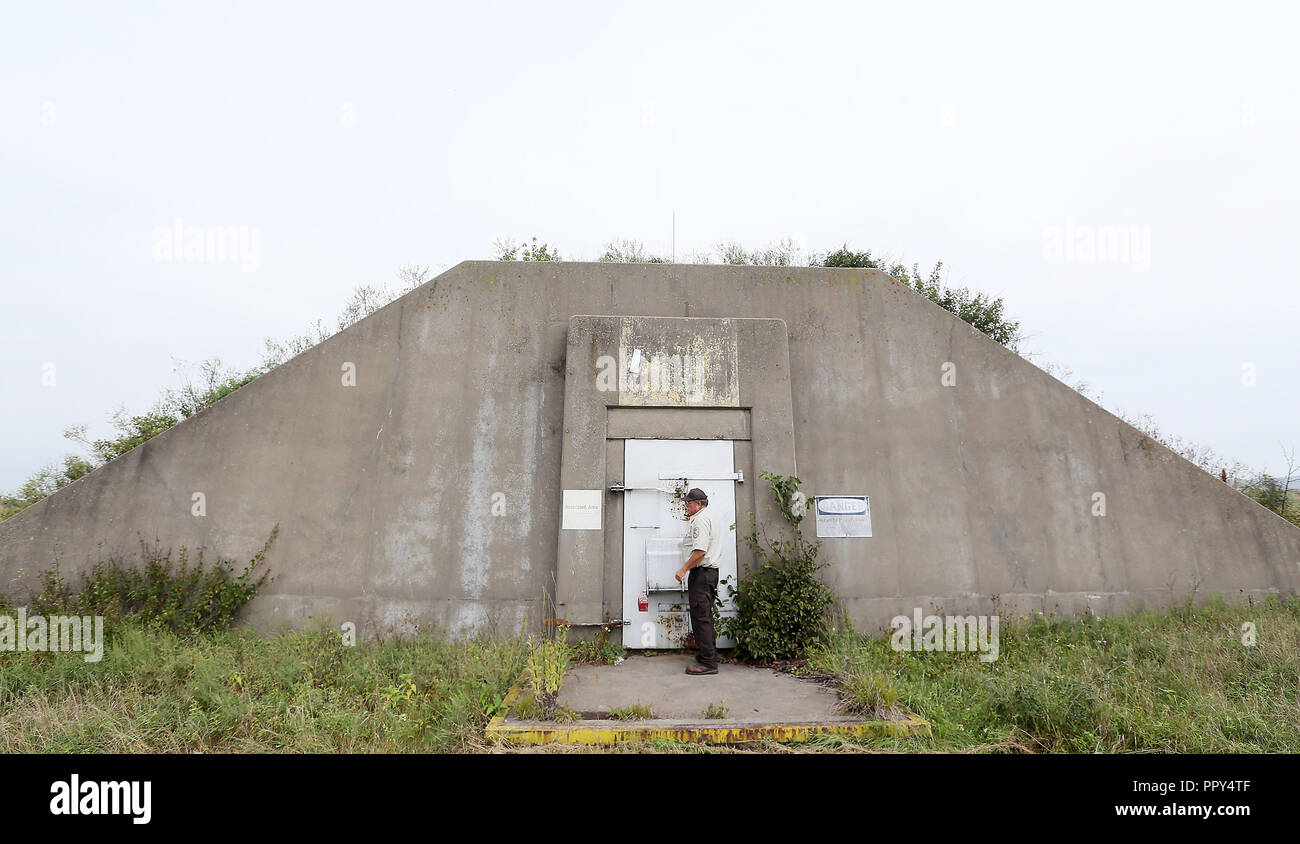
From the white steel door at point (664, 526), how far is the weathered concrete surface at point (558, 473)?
1.42 feet

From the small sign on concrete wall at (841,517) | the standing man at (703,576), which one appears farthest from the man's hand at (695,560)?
the small sign on concrete wall at (841,517)

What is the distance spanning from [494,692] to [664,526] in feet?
9.91

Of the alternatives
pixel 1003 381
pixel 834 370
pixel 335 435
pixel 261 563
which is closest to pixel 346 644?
pixel 261 563

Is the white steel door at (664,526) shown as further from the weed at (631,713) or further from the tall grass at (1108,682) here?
the weed at (631,713)

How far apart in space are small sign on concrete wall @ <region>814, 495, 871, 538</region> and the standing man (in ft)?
7.48

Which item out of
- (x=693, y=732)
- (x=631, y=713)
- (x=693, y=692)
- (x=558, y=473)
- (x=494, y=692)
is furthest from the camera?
(x=558, y=473)

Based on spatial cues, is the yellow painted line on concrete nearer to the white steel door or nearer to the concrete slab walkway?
the concrete slab walkway

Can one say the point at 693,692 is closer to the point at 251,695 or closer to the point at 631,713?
the point at 631,713

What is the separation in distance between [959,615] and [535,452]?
6059 millimetres

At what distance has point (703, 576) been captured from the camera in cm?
711

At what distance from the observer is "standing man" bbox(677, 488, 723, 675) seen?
7.10m

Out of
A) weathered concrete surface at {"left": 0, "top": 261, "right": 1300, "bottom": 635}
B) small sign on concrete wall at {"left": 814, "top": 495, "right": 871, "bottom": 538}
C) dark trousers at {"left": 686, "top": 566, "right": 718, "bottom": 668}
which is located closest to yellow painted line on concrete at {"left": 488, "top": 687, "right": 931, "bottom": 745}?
dark trousers at {"left": 686, "top": 566, "right": 718, "bottom": 668}

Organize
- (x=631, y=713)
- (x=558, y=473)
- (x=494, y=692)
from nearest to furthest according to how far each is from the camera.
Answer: (x=631, y=713) → (x=494, y=692) → (x=558, y=473)

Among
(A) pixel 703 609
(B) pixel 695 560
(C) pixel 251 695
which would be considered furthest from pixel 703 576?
(C) pixel 251 695
